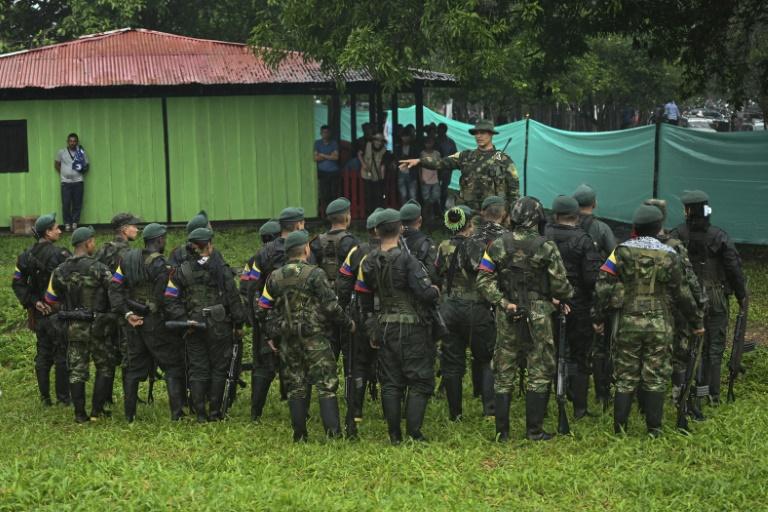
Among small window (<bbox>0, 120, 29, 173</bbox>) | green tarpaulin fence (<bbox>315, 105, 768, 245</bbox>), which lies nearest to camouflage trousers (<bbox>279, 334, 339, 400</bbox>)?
green tarpaulin fence (<bbox>315, 105, 768, 245</bbox>)

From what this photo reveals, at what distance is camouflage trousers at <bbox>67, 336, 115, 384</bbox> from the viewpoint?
416 inches

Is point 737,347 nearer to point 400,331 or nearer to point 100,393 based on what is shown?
point 400,331

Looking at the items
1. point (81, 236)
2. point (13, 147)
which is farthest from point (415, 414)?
point (13, 147)

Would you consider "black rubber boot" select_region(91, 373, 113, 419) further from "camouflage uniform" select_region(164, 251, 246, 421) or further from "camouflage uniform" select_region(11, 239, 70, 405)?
"camouflage uniform" select_region(164, 251, 246, 421)

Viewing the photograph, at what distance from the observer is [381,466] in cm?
858

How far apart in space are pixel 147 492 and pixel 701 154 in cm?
1298

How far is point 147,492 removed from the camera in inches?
311

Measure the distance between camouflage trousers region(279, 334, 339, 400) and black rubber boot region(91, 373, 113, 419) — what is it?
2.19 m

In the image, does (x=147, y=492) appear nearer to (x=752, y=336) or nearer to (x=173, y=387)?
(x=173, y=387)

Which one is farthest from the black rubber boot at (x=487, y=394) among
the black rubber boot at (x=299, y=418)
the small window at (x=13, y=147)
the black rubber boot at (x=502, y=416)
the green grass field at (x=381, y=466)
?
the small window at (x=13, y=147)

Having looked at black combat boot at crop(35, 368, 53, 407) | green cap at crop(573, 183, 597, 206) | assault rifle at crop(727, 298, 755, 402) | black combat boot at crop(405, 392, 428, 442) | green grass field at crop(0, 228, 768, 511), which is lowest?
black combat boot at crop(35, 368, 53, 407)

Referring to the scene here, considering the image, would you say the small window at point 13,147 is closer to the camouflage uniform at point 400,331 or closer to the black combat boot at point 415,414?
the camouflage uniform at point 400,331

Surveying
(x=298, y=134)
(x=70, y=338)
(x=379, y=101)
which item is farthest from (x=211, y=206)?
(x=70, y=338)

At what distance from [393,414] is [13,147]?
45.1 feet
